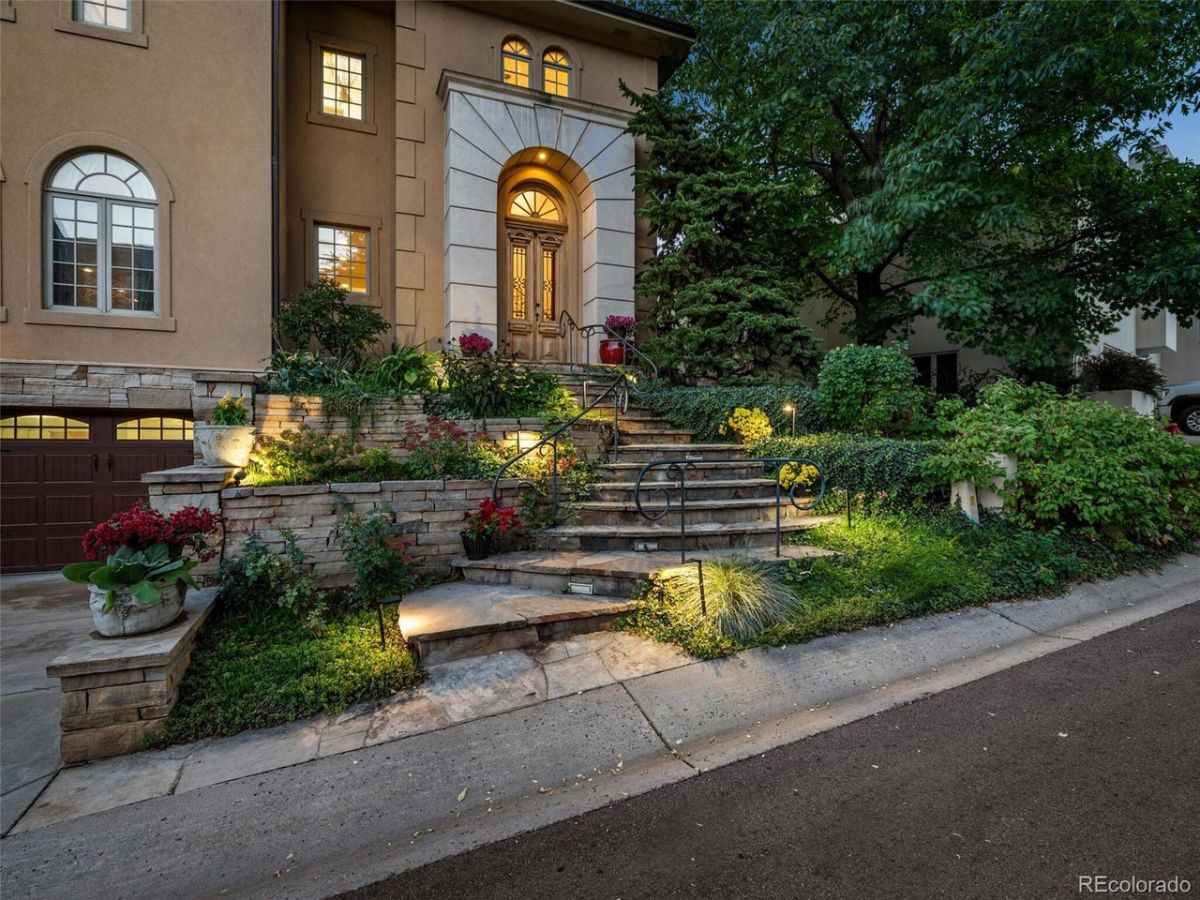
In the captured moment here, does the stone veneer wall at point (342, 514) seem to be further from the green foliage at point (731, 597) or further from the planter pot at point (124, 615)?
the green foliage at point (731, 597)

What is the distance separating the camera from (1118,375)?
33.0 feet

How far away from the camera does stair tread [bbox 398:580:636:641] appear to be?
3.47 m

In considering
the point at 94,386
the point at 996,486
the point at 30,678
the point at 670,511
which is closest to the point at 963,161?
the point at 996,486

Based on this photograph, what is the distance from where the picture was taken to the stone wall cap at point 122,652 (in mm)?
2625

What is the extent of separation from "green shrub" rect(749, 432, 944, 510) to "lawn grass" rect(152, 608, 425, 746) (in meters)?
4.23

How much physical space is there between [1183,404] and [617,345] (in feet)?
44.3

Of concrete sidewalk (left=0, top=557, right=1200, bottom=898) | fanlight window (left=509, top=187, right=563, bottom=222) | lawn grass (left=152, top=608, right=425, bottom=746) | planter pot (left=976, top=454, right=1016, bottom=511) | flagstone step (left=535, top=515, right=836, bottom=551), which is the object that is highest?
fanlight window (left=509, top=187, right=563, bottom=222)

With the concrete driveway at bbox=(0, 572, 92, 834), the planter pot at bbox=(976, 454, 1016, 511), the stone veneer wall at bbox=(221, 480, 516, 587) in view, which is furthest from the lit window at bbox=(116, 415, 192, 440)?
the planter pot at bbox=(976, 454, 1016, 511)

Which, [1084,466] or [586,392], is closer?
[1084,466]

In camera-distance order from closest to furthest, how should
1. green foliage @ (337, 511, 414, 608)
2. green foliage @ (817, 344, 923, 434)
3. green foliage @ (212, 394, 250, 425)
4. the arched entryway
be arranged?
1. green foliage @ (337, 511, 414, 608)
2. green foliage @ (212, 394, 250, 425)
3. green foliage @ (817, 344, 923, 434)
4. the arched entryway

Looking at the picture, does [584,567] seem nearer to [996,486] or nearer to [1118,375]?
[996,486]

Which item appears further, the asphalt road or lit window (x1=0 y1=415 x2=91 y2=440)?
lit window (x1=0 y1=415 x2=91 y2=440)

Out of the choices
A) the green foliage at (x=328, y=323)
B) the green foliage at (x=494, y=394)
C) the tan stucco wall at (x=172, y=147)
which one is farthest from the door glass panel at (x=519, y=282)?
the tan stucco wall at (x=172, y=147)

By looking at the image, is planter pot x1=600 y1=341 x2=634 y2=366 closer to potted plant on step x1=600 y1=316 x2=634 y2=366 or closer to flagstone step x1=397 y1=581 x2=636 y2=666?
potted plant on step x1=600 y1=316 x2=634 y2=366
